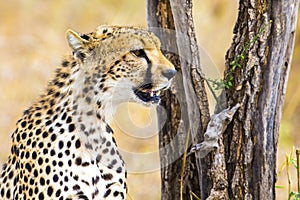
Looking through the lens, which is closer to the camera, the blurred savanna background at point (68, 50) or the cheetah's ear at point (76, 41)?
the cheetah's ear at point (76, 41)

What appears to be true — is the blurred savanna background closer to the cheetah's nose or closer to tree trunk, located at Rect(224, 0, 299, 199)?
tree trunk, located at Rect(224, 0, 299, 199)

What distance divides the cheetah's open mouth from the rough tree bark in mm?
168

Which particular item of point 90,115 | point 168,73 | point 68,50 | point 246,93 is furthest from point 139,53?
point 68,50

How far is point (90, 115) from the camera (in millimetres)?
3279

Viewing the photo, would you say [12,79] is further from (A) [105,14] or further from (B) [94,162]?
(B) [94,162]

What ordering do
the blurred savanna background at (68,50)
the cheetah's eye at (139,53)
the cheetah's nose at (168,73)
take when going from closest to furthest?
the cheetah's nose at (168,73)
the cheetah's eye at (139,53)
the blurred savanna background at (68,50)

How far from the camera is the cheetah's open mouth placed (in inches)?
128

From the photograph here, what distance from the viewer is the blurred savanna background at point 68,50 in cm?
583

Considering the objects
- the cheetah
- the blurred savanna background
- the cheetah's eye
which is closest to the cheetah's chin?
the cheetah

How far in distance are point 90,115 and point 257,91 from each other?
746mm

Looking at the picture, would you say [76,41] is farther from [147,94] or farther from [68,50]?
[68,50]

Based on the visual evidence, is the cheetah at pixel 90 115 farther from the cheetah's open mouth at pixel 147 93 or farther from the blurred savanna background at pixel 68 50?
the blurred savanna background at pixel 68 50

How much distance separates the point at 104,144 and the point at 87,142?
9cm

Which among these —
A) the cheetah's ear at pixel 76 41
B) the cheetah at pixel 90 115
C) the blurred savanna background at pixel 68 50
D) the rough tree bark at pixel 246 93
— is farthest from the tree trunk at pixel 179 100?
the blurred savanna background at pixel 68 50
